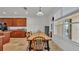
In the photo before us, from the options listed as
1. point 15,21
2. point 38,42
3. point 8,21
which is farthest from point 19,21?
point 38,42

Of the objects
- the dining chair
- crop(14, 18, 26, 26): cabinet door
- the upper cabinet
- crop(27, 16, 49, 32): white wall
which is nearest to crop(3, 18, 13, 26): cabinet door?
the upper cabinet

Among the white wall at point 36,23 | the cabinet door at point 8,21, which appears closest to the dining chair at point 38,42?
the white wall at point 36,23

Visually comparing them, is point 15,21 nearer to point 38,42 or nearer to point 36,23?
point 36,23

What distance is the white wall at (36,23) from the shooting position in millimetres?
14445

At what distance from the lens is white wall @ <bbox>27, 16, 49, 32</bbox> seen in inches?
569

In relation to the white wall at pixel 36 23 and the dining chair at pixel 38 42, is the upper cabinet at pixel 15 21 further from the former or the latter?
the dining chair at pixel 38 42

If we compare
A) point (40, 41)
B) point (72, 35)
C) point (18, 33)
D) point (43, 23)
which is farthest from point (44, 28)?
point (40, 41)

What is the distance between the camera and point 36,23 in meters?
14.5
